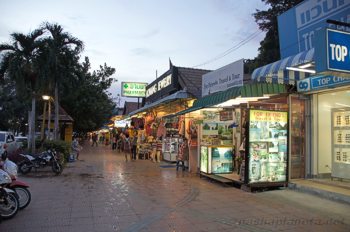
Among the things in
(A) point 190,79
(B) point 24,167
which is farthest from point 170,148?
(B) point 24,167

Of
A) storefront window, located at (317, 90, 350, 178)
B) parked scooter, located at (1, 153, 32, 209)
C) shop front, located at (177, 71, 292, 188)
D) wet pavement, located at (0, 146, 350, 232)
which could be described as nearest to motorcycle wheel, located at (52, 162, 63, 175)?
wet pavement, located at (0, 146, 350, 232)

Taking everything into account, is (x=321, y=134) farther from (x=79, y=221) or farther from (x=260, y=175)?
(x=79, y=221)

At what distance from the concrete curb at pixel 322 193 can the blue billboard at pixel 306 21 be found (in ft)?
14.5

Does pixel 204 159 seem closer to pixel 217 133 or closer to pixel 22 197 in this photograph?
pixel 217 133

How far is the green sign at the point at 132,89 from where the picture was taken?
137 ft

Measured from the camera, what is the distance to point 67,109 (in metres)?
35.4

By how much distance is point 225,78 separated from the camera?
1348 cm

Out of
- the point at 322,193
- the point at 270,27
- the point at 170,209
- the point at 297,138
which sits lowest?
the point at 170,209

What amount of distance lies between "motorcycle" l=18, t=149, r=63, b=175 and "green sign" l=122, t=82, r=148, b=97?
2647 cm

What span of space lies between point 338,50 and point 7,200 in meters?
7.06

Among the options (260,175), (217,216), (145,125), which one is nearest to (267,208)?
(217,216)

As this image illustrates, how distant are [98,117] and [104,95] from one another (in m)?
2.78

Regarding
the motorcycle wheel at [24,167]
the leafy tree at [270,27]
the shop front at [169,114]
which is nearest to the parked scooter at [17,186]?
the motorcycle wheel at [24,167]

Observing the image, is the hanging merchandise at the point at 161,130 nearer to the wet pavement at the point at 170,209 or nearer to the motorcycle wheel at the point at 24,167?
the motorcycle wheel at the point at 24,167
